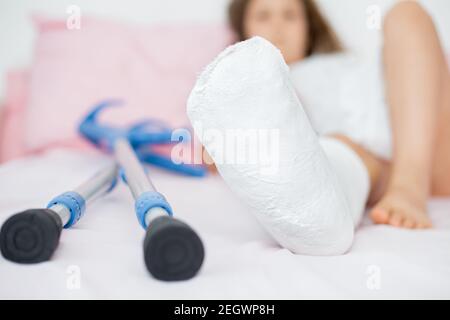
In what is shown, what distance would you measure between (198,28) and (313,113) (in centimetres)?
53

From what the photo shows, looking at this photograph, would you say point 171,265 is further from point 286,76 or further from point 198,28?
point 198,28

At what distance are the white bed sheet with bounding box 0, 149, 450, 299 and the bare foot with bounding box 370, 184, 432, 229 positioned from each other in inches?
0.9

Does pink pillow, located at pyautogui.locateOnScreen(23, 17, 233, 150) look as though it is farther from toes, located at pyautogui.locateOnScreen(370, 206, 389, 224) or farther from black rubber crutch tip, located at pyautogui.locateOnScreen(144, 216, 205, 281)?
black rubber crutch tip, located at pyautogui.locateOnScreen(144, 216, 205, 281)

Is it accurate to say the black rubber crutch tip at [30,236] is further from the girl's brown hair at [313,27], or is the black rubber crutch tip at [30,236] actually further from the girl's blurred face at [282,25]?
the girl's brown hair at [313,27]

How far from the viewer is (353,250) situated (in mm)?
624

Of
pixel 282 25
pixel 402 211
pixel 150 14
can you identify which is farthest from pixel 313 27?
pixel 402 211

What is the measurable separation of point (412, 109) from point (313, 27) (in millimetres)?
839

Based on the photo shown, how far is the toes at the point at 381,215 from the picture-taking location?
76 cm

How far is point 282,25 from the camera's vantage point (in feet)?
4.91

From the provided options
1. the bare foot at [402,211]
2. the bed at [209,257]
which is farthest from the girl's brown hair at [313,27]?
the bare foot at [402,211]

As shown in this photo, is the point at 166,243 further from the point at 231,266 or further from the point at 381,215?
the point at 381,215

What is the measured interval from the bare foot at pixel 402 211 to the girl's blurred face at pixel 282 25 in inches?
30.0

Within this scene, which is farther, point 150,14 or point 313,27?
point 150,14

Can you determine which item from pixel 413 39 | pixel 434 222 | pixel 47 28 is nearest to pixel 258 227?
pixel 434 222
